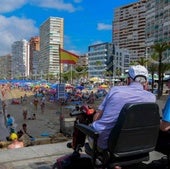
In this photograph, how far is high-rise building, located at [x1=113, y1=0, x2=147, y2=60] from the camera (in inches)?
6816

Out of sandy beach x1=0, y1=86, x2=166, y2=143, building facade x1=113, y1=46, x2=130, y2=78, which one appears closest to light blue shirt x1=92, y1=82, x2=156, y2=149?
sandy beach x1=0, y1=86, x2=166, y2=143

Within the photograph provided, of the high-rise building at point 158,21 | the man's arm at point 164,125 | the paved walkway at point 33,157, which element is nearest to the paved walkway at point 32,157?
the paved walkway at point 33,157

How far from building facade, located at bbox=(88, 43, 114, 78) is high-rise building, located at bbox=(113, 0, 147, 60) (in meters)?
14.7

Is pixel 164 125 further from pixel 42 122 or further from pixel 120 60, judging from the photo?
pixel 120 60

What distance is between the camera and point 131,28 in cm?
18412

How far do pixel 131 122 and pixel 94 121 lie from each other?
42cm

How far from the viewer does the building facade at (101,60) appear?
156425 mm

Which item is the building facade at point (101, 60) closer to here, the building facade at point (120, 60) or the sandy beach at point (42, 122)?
the building facade at point (120, 60)

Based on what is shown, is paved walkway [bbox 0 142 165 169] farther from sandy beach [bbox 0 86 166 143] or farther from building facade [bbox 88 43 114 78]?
building facade [bbox 88 43 114 78]

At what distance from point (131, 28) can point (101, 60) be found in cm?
3196

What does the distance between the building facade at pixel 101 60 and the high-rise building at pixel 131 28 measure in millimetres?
14697

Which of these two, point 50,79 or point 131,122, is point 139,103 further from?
point 50,79

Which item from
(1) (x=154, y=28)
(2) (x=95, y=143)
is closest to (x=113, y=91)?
(2) (x=95, y=143)

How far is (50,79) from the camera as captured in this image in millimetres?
174625
